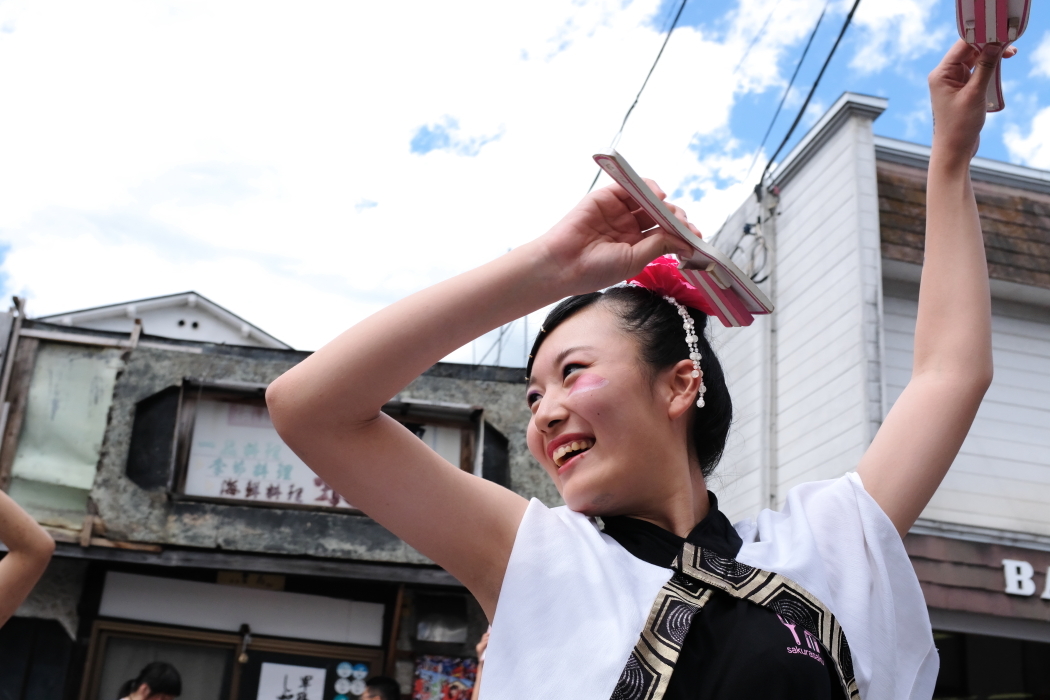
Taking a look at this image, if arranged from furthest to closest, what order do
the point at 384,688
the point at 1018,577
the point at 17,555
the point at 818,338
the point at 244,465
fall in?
1. the point at 244,465
2. the point at 818,338
3. the point at 1018,577
4. the point at 384,688
5. the point at 17,555

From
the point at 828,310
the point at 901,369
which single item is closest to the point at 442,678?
the point at 828,310

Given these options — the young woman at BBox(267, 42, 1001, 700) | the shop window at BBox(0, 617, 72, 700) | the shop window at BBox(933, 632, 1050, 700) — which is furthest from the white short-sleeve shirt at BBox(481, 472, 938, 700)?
the shop window at BBox(0, 617, 72, 700)

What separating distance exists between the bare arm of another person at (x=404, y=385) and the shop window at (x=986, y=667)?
8301 mm

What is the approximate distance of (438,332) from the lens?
1392 millimetres

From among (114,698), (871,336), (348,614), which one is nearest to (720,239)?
(871,336)

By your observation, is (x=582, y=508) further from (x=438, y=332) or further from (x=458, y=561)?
(x=438, y=332)

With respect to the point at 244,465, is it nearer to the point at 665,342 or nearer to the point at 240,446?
the point at 240,446

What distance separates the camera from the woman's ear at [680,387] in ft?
5.52

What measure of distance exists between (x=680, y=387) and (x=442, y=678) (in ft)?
25.0

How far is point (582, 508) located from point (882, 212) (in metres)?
7.48

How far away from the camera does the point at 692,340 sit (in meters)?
1.75

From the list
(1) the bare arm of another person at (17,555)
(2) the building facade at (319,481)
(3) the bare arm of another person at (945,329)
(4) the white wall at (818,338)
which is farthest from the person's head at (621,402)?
(2) the building facade at (319,481)

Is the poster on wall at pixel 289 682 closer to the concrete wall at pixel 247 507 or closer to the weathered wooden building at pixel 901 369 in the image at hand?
the concrete wall at pixel 247 507

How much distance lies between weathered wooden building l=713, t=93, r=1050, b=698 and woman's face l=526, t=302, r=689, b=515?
18.5 ft
